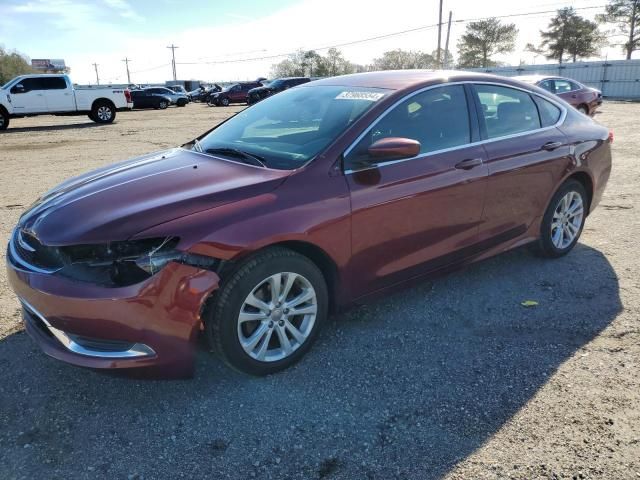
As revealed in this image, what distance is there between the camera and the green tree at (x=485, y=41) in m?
61.4

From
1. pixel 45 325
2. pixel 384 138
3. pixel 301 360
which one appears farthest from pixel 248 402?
pixel 384 138

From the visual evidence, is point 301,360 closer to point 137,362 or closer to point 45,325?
point 137,362

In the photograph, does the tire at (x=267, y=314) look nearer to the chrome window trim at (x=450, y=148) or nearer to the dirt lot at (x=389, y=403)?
the dirt lot at (x=389, y=403)

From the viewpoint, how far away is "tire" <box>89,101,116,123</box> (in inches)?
836

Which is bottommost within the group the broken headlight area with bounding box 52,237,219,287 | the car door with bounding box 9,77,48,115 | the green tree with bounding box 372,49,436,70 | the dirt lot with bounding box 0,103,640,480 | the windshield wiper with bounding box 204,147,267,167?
the dirt lot with bounding box 0,103,640,480

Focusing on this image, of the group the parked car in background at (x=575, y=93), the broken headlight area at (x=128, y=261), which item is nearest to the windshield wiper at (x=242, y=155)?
the broken headlight area at (x=128, y=261)

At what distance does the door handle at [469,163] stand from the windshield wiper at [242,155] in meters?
1.39

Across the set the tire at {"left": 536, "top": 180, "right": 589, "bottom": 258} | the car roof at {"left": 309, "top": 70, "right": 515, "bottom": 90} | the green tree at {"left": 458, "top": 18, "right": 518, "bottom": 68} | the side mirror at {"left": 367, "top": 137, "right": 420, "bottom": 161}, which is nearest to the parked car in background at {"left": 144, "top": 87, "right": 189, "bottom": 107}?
the car roof at {"left": 309, "top": 70, "right": 515, "bottom": 90}

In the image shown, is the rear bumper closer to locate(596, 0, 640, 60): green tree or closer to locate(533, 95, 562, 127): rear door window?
locate(533, 95, 562, 127): rear door window

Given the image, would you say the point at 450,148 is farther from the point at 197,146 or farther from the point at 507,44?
the point at 507,44

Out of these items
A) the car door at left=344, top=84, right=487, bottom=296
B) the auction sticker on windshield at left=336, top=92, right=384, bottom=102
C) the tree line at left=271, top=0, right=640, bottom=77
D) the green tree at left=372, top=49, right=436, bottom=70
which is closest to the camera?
the car door at left=344, top=84, right=487, bottom=296

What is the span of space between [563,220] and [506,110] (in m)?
1.23

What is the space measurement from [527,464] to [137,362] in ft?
6.29

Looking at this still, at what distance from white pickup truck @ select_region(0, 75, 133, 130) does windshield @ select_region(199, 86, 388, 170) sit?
19.5 m
